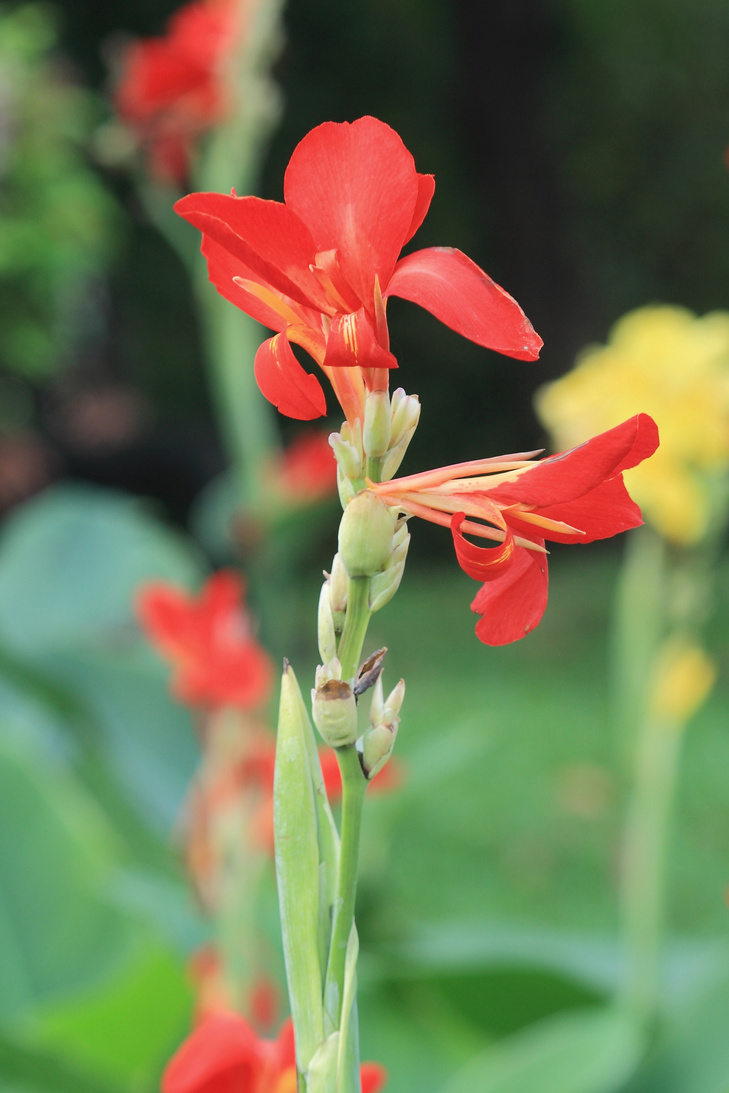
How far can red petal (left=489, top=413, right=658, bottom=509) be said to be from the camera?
232 mm

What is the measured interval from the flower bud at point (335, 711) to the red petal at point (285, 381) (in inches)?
2.6

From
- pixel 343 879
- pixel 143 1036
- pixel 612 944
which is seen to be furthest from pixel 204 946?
pixel 343 879

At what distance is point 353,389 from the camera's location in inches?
10.8

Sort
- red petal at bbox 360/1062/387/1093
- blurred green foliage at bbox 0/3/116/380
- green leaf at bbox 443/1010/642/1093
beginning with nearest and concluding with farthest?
red petal at bbox 360/1062/387/1093 → green leaf at bbox 443/1010/642/1093 → blurred green foliage at bbox 0/3/116/380

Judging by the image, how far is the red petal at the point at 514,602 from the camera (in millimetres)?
264

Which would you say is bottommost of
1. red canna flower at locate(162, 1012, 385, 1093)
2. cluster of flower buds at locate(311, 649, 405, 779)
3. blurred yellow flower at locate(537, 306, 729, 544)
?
blurred yellow flower at locate(537, 306, 729, 544)

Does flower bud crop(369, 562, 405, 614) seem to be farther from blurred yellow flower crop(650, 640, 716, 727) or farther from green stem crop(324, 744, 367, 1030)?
blurred yellow flower crop(650, 640, 716, 727)

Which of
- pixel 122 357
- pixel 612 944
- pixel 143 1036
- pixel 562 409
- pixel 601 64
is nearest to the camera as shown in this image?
pixel 143 1036

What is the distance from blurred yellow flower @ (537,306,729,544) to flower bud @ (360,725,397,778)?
0.68 metres

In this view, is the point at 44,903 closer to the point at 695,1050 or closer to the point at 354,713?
the point at 695,1050

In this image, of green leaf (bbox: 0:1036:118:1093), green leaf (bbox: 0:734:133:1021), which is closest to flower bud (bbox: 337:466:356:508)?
green leaf (bbox: 0:1036:118:1093)

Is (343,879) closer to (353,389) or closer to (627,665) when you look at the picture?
(353,389)

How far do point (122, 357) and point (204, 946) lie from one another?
5.48m

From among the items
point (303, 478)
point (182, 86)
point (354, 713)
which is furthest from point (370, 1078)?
Result: point (182, 86)
